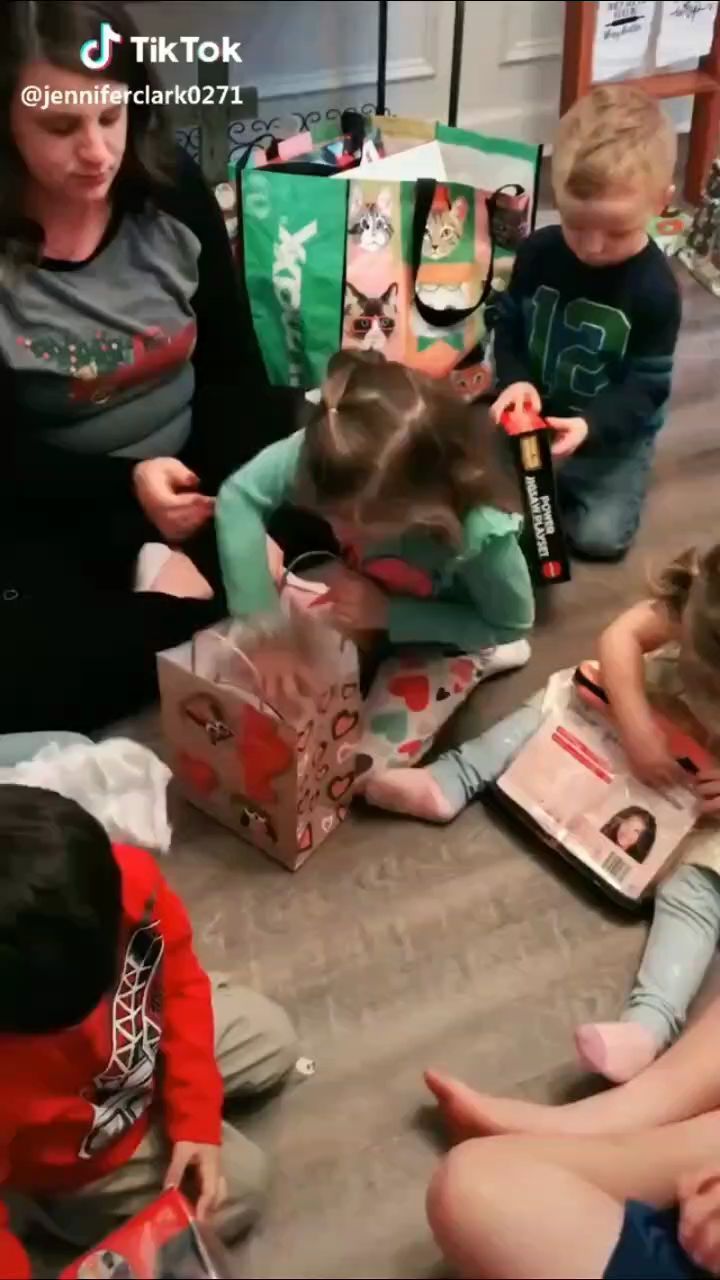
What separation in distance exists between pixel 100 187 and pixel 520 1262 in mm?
917

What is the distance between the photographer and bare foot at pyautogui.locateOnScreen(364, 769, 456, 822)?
110cm

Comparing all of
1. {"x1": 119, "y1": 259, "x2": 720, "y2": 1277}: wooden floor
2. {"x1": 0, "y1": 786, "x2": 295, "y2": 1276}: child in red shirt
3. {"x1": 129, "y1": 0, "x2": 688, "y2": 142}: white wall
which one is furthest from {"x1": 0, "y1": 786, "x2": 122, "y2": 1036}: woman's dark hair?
{"x1": 129, "y1": 0, "x2": 688, "y2": 142}: white wall

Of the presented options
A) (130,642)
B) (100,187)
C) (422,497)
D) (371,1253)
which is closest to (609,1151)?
(371,1253)

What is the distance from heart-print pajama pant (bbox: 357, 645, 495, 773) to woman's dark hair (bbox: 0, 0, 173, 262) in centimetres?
50

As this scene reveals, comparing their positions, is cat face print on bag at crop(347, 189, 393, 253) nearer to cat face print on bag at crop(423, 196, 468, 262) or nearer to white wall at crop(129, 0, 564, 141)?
cat face print on bag at crop(423, 196, 468, 262)

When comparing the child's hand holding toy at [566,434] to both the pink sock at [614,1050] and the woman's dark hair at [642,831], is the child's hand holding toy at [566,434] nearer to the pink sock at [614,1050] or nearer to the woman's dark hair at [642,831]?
the woman's dark hair at [642,831]

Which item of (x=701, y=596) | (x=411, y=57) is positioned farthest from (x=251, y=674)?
(x=411, y=57)

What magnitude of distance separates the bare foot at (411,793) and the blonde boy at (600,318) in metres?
0.38

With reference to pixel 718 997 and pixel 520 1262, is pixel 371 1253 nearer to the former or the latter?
pixel 520 1262

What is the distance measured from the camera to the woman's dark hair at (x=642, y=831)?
3.41 feet

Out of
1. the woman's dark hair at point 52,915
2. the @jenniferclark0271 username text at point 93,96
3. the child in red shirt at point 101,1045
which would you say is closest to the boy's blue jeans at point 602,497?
the @jenniferclark0271 username text at point 93,96

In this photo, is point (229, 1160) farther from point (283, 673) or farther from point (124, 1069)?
point (283, 673)

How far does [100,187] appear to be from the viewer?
110 cm

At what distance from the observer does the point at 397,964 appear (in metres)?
1.01
